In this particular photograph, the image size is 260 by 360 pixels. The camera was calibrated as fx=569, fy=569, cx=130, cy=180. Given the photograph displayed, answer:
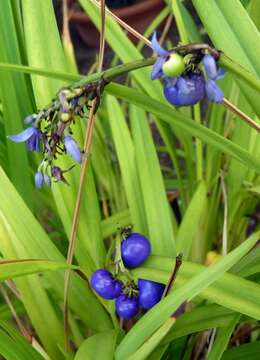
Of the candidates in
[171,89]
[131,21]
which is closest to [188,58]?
[171,89]

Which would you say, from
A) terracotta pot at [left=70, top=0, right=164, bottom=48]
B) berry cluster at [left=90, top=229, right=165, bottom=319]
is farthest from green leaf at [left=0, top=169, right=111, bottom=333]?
terracotta pot at [left=70, top=0, right=164, bottom=48]

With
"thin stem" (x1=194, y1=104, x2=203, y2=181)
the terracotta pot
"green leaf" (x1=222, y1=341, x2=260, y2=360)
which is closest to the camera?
"green leaf" (x1=222, y1=341, x2=260, y2=360)

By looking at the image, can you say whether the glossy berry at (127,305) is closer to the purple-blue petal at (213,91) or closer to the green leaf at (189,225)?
the green leaf at (189,225)

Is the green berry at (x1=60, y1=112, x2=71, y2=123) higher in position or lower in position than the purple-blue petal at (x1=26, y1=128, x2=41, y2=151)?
lower

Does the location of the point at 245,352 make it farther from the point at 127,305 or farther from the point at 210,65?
the point at 210,65

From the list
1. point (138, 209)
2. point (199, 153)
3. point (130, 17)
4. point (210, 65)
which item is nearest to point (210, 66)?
point (210, 65)

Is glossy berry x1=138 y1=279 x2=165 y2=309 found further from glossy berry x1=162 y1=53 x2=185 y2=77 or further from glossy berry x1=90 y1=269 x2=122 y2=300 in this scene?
glossy berry x1=162 y1=53 x2=185 y2=77

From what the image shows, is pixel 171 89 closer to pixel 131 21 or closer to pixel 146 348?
pixel 146 348
